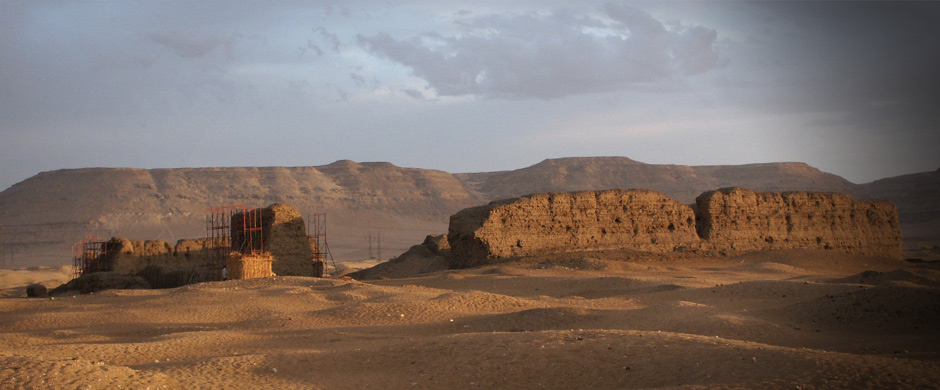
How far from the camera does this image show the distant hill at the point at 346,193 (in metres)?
75.0

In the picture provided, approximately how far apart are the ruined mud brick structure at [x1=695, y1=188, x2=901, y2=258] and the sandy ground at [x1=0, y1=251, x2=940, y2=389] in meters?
6.05

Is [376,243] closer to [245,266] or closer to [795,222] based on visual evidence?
[795,222]

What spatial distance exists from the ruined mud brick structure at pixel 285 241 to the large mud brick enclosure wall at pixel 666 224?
501cm

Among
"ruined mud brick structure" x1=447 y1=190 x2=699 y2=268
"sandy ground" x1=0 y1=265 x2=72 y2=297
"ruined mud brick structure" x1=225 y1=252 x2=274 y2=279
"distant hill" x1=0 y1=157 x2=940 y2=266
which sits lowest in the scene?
"sandy ground" x1=0 y1=265 x2=72 y2=297

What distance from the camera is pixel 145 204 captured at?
84062 millimetres

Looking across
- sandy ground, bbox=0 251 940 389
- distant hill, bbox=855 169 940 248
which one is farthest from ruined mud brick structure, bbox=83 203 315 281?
distant hill, bbox=855 169 940 248

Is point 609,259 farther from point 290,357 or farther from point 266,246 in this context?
point 290,357

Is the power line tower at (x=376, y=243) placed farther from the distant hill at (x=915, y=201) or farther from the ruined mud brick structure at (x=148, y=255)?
the distant hill at (x=915, y=201)

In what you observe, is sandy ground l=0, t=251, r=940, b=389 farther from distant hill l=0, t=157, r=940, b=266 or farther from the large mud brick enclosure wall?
distant hill l=0, t=157, r=940, b=266

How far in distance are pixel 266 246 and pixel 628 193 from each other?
12441 mm

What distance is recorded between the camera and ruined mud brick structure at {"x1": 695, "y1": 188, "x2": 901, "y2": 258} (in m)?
27.7

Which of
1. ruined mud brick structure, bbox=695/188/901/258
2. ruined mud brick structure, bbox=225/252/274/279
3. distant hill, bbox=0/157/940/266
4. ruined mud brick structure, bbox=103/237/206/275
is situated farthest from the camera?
distant hill, bbox=0/157/940/266

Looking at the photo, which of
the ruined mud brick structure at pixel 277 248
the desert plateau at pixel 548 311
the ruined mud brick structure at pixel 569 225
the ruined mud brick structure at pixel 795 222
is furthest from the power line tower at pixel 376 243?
the ruined mud brick structure at pixel 795 222

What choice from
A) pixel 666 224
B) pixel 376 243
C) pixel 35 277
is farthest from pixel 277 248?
pixel 376 243
